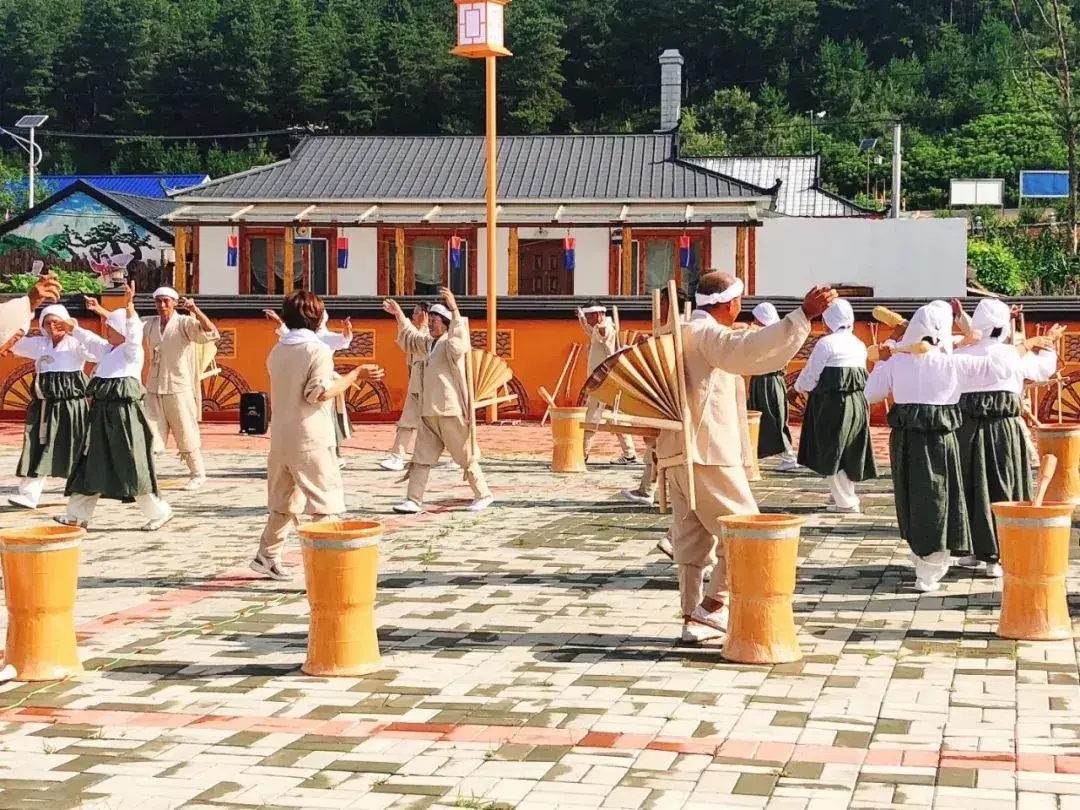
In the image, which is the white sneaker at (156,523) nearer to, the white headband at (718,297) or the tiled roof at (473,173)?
the white headband at (718,297)

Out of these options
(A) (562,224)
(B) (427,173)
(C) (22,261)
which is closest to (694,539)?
(A) (562,224)

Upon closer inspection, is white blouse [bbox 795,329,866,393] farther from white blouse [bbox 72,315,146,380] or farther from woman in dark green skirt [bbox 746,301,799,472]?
white blouse [bbox 72,315,146,380]

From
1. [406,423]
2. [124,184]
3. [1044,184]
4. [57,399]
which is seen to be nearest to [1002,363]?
[57,399]

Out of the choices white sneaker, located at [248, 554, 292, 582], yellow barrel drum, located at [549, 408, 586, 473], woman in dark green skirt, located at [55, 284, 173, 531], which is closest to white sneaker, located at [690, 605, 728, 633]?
white sneaker, located at [248, 554, 292, 582]

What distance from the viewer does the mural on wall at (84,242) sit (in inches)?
1695

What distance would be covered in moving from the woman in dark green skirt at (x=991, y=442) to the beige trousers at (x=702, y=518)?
2.20 meters

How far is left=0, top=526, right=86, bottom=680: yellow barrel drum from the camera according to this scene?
713cm

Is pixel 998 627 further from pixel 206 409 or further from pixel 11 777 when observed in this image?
pixel 206 409

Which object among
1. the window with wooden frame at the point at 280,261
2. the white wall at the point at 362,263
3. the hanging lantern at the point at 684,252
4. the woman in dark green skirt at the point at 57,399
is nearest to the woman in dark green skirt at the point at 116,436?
the woman in dark green skirt at the point at 57,399

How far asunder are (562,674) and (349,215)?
2428cm

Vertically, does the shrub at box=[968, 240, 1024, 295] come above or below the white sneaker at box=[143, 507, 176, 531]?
above

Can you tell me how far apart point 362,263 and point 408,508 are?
19.3 m

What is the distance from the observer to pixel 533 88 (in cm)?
8212

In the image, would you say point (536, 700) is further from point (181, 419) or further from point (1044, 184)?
point (1044, 184)
